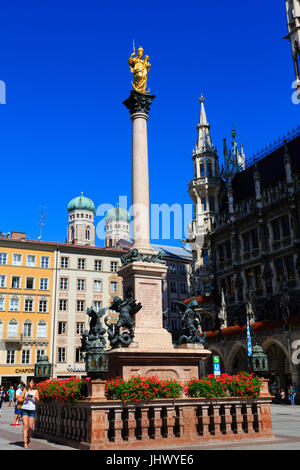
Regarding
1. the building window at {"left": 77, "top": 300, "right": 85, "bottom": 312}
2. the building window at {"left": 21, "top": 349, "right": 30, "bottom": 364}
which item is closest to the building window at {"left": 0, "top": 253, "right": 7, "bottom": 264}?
the building window at {"left": 77, "top": 300, "right": 85, "bottom": 312}

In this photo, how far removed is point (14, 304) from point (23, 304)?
3.34 ft

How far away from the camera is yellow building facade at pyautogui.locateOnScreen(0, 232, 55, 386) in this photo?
2154 inches

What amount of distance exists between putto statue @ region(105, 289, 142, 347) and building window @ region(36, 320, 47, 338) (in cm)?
4013

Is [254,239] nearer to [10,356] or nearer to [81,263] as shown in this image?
[81,263]

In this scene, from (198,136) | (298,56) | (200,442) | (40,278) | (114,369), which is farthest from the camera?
(198,136)

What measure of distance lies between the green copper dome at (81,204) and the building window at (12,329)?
405 feet

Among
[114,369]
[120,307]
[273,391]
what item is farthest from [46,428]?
[273,391]

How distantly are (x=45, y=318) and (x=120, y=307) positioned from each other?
135 feet

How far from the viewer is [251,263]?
50.9 metres

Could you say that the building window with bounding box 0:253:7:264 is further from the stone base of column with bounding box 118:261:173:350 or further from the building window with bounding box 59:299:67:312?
the stone base of column with bounding box 118:261:173:350

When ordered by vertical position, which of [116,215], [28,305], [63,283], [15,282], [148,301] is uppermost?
[116,215]

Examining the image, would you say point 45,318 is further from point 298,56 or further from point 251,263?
point 298,56

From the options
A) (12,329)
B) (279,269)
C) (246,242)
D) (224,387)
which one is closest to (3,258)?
(12,329)

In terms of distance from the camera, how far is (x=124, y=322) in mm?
18375
